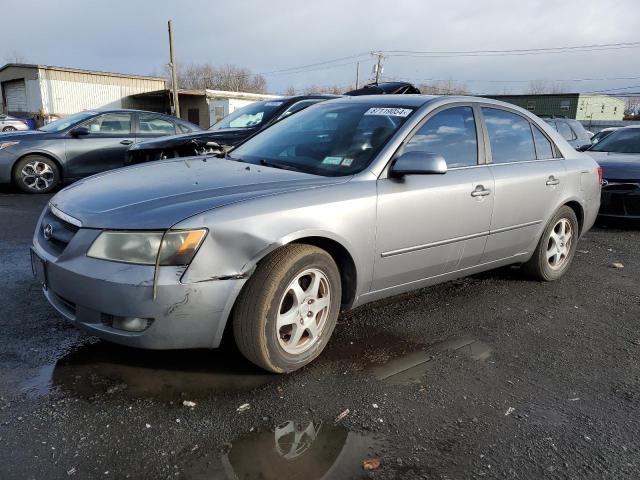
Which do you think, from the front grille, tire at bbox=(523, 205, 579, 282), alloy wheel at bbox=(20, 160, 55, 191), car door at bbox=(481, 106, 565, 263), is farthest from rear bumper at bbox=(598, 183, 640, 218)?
alloy wheel at bbox=(20, 160, 55, 191)

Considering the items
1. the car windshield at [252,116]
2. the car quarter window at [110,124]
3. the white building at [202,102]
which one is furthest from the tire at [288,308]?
the white building at [202,102]

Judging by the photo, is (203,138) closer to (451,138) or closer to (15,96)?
(451,138)

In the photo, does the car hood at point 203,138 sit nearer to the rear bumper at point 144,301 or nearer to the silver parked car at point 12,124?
the rear bumper at point 144,301

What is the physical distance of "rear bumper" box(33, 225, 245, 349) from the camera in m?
2.45

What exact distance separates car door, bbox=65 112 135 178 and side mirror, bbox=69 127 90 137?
19mm

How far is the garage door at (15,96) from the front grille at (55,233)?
121 feet

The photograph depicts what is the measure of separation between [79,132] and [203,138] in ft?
8.90

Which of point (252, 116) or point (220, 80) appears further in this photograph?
point (220, 80)

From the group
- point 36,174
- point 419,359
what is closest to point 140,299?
point 419,359

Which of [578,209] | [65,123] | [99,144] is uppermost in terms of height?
[65,123]

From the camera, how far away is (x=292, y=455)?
7.27ft

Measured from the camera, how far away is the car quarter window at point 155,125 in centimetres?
946

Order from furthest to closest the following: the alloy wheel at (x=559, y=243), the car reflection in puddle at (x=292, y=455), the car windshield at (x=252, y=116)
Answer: the car windshield at (x=252, y=116) < the alloy wheel at (x=559, y=243) < the car reflection in puddle at (x=292, y=455)

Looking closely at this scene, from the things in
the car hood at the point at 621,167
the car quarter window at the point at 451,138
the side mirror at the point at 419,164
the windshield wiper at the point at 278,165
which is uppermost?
the car quarter window at the point at 451,138
